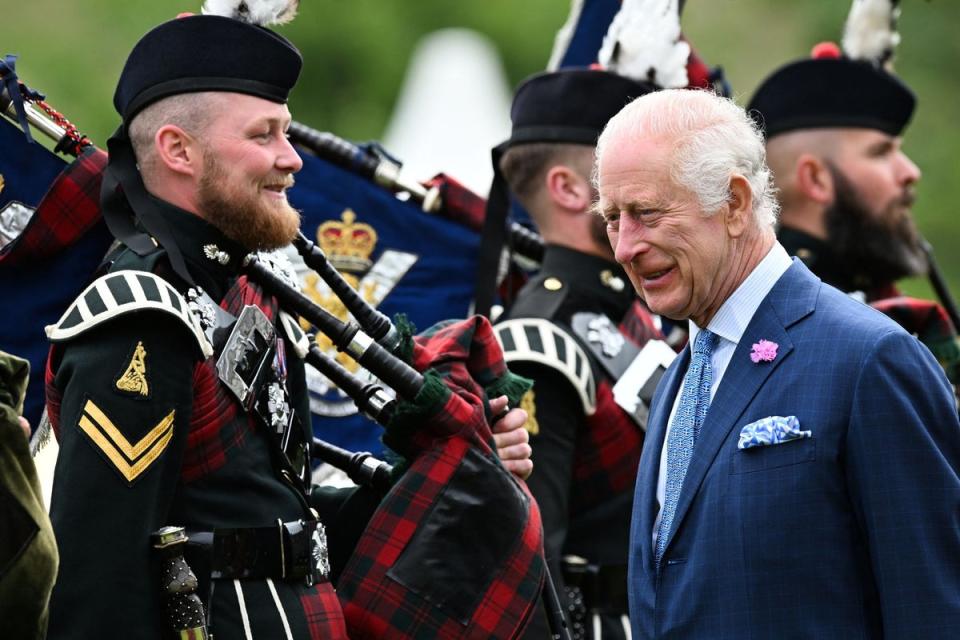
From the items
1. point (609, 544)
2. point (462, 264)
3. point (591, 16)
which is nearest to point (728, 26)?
point (591, 16)

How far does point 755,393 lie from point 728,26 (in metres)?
12.8

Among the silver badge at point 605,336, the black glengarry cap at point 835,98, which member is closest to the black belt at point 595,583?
the silver badge at point 605,336

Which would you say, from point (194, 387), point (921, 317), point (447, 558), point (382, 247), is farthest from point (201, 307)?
point (921, 317)

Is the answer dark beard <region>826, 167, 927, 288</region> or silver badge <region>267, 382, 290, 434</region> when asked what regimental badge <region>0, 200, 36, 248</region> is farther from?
dark beard <region>826, 167, 927, 288</region>

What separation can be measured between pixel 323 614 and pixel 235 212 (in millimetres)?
1018

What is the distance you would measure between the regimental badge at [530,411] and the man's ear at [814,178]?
7.81ft

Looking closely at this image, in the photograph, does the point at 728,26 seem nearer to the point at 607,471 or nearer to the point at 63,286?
the point at 607,471

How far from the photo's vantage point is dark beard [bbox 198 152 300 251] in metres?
4.37

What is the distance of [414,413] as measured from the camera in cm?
445

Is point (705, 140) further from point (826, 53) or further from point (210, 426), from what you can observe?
point (826, 53)

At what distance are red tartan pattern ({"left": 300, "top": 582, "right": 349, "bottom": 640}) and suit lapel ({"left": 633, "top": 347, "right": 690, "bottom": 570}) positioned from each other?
79cm

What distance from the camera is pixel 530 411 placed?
5289 millimetres

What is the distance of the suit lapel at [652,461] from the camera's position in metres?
3.87

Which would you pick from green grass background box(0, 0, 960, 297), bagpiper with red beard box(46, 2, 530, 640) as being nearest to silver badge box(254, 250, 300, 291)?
bagpiper with red beard box(46, 2, 530, 640)
